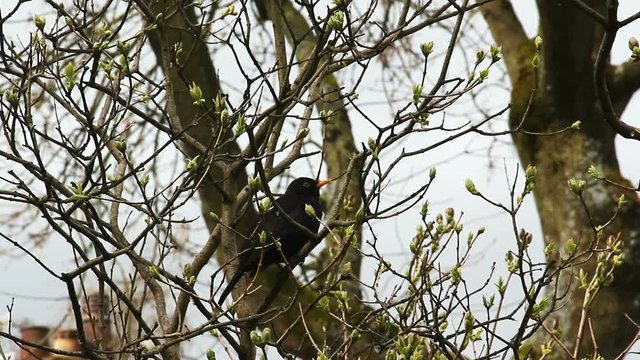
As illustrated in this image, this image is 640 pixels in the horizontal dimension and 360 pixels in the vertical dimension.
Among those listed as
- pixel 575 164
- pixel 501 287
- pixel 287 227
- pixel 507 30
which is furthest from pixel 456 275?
pixel 507 30

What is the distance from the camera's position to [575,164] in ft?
26.9

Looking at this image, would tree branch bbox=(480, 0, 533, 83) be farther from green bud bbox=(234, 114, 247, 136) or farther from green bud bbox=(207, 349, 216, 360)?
green bud bbox=(207, 349, 216, 360)

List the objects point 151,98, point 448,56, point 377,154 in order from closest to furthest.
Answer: point 377,154 < point 448,56 < point 151,98

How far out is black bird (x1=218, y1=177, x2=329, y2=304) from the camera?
534 cm

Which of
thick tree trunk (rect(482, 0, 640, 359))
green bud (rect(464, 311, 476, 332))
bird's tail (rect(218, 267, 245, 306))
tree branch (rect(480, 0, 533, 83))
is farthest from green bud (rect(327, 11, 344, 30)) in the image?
tree branch (rect(480, 0, 533, 83))

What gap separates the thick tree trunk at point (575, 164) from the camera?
744 cm

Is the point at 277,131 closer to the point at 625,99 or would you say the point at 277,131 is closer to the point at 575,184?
the point at 575,184

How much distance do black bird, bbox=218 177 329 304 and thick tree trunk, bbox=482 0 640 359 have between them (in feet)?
5.84

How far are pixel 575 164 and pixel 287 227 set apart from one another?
315 cm

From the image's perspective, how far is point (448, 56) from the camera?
14.2ft

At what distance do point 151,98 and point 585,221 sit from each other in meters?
4.43

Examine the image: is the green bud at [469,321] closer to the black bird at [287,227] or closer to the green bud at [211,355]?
the green bud at [211,355]

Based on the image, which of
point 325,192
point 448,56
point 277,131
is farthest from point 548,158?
point 448,56

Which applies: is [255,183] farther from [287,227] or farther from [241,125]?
[287,227]
